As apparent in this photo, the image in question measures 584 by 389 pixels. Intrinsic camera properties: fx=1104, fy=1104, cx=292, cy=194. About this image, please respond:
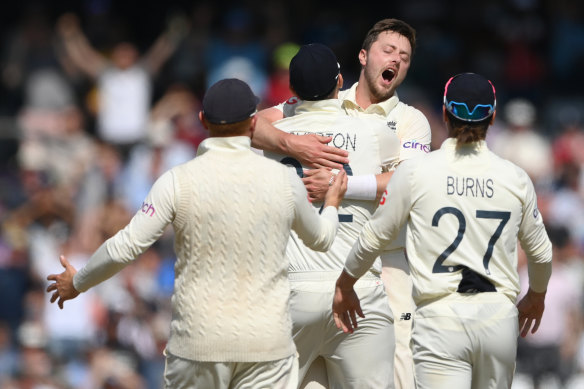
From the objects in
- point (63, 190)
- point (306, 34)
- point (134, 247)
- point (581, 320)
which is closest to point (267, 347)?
point (134, 247)

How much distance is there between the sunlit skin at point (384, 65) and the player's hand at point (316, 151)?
72 cm

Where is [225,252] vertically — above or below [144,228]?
below

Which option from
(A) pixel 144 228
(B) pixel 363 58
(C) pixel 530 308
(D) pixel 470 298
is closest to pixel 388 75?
(B) pixel 363 58

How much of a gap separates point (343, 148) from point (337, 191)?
0.41 metres

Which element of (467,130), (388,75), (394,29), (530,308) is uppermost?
(394,29)

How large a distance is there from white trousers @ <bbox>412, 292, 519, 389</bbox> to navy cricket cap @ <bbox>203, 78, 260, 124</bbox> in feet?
4.37

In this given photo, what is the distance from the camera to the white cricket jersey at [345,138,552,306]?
539 centimetres

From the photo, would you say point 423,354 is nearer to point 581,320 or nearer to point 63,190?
point 581,320

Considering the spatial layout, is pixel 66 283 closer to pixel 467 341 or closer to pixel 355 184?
pixel 355 184

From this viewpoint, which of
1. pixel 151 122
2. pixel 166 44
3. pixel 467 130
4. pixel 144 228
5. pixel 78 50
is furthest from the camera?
pixel 166 44

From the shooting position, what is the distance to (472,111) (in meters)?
5.46

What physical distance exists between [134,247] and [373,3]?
12637 mm

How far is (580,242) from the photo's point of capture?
1326cm

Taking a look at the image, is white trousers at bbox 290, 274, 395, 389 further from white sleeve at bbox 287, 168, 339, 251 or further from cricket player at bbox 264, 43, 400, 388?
white sleeve at bbox 287, 168, 339, 251
